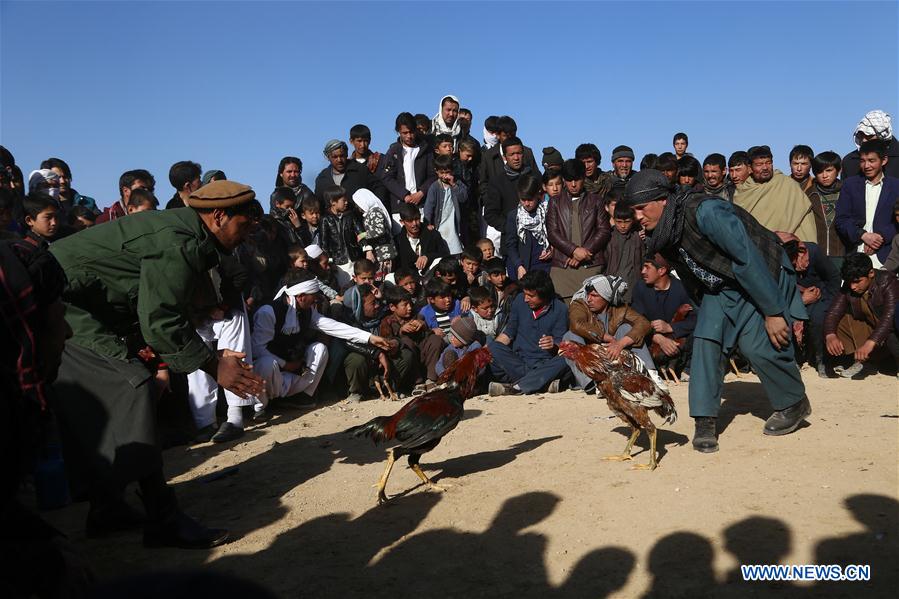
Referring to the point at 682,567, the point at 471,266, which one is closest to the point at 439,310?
the point at 471,266

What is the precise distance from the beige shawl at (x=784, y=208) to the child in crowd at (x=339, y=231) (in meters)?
5.31

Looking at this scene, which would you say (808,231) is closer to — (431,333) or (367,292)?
(431,333)

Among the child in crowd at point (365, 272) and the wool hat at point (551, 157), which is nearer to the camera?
the child in crowd at point (365, 272)

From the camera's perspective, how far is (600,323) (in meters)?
9.30

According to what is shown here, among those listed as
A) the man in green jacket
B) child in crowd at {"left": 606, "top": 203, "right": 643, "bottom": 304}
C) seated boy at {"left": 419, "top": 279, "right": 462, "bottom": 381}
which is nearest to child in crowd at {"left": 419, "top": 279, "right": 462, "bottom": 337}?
seated boy at {"left": 419, "top": 279, "right": 462, "bottom": 381}

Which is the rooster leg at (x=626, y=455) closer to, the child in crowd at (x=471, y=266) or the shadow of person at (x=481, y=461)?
the shadow of person at (x=481, y=461)

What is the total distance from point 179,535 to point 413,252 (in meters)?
6.84

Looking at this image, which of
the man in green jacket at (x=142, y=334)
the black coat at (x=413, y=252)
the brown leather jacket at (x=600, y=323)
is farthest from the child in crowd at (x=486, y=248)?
the man in green jacket at (x=142, y=334)

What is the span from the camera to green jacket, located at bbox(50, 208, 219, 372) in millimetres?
4398

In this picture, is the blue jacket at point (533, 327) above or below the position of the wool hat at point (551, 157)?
below

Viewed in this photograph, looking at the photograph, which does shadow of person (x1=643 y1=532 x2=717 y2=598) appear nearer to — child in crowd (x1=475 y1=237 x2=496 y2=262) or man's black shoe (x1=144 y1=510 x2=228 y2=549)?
man's black shoe (x1=144 y1=510 x2=228 y2=549)

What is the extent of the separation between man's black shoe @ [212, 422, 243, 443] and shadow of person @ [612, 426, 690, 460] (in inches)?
146

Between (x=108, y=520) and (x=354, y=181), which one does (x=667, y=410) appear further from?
(x=354, y=181)

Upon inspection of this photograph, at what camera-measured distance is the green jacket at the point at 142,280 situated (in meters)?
4.40
